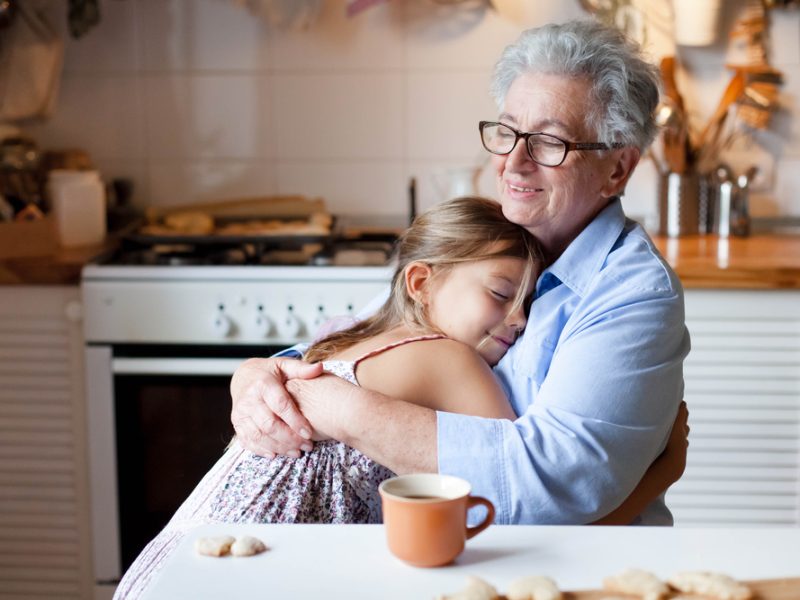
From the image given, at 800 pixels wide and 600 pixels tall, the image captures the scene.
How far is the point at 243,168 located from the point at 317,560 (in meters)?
2.33

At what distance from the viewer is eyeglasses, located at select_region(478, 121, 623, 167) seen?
Answer: 5.09ft

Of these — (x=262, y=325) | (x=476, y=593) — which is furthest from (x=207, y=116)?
(x=476, y=593)

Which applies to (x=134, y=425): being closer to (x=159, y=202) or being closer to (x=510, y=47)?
(x=159, y=202)

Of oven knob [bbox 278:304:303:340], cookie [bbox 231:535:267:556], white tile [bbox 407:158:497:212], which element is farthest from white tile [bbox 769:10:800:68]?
cookie [bbox 231:535:267:556]

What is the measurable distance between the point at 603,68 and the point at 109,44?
6.86ft

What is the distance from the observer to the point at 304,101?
323cm

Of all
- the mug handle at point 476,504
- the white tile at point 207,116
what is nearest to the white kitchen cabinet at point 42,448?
the white tile at point 207,116

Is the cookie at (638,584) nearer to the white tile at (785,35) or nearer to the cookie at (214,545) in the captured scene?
the cookie at (214,545)

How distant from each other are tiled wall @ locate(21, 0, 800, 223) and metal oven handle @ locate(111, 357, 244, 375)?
76 centimetres

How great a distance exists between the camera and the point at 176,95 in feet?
10.6

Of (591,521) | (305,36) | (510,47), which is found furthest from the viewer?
(305,36)

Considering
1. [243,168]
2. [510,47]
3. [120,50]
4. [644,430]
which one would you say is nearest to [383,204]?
[243,168]

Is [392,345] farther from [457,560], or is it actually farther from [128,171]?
[128,171]

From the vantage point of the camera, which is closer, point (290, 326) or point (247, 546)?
point (247, 546)
